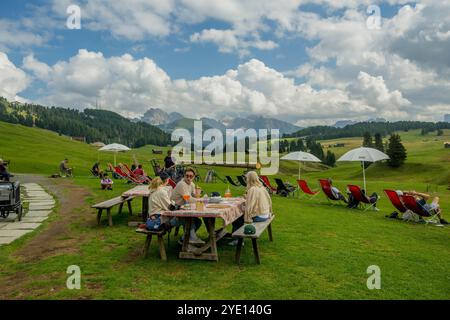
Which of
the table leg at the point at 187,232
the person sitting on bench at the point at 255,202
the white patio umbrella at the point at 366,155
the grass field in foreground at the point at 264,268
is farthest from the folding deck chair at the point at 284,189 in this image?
the table leg at the point at 187,232

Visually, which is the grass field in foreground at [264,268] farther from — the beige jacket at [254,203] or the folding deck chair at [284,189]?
the folding deck chair at [284,189]

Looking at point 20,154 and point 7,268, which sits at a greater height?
point 20,154

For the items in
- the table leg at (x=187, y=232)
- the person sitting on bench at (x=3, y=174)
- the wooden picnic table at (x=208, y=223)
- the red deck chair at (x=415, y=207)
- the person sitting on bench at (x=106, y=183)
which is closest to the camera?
the wooden picnic table at (x=208, y=223)

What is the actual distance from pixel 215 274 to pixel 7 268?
4022 millimetres

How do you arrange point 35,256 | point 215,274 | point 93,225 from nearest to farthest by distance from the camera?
point 215,274 → point 35,256 → point 93,225

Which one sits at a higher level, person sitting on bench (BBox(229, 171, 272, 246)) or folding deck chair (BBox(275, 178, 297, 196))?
person sitting on bench (BBox(229, 171, 272, 246))

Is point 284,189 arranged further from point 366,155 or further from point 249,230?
point 249,230

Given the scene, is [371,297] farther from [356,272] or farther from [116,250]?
[116,250]

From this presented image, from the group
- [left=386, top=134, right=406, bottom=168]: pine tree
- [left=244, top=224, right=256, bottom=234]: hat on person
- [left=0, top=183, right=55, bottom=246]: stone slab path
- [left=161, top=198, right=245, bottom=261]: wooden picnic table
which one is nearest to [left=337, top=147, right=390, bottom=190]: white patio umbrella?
[left=161, top=198, right=245, bottom=261]: wooden picnic table

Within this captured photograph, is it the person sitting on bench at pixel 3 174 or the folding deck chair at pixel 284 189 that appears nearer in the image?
the person sitting on bench at pixel 3 174

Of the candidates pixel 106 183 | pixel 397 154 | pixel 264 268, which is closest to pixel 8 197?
pixel 264 268

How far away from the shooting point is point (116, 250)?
26.4 feet

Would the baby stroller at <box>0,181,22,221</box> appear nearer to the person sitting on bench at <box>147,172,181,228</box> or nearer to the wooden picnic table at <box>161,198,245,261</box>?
the person sitting on bench at <box>147,172,181,228</box>
